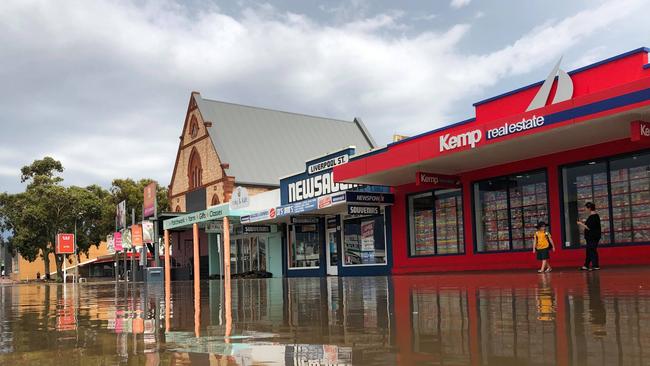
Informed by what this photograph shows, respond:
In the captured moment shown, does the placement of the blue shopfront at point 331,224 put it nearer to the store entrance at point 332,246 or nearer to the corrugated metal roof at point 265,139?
the store entrance at point 332,246

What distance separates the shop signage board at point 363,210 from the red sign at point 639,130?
11.3 m

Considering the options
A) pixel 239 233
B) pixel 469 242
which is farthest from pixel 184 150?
pixel 469 242

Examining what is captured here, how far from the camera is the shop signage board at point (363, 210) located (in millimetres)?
23078

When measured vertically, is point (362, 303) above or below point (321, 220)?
below

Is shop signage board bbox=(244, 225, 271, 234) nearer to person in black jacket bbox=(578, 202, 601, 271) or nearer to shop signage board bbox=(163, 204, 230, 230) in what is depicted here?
shop signage board bbox=(163, 204, 230, 230)

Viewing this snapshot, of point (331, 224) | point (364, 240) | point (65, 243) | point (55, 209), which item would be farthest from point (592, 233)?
point (55, 209)

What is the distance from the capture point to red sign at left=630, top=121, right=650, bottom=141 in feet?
43.9

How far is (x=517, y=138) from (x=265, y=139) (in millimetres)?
33189

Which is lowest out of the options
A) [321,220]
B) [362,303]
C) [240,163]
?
[362,303]

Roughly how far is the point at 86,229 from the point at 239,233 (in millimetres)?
33547

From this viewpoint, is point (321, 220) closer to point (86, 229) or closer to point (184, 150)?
point (184, 150)

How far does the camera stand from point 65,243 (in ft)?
166

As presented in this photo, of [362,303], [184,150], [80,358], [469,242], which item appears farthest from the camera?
[184,150]

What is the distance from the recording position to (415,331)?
567cm
